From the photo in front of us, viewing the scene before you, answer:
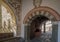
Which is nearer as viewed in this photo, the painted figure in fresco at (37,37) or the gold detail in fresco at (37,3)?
the gold detail in fresco at (37,3)

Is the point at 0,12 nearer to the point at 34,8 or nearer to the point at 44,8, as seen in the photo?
the point at 34,8

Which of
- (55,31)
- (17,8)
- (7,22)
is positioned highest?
(17,8)

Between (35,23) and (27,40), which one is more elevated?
(35,23)

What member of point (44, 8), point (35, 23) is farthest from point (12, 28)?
point (44, 8)

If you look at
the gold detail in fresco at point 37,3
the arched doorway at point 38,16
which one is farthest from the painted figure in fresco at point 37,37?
the gold detail in fresco at point 37,3

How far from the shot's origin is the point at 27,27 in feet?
19.7

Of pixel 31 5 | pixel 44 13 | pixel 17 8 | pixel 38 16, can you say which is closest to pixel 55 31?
pixel 44 13

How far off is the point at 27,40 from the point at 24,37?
0.18 m

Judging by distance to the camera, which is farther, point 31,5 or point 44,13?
point 31,5

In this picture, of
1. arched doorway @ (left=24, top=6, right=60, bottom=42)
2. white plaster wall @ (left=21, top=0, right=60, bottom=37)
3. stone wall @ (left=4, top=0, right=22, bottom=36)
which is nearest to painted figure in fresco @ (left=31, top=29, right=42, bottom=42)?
arched doorway @ (left=24, top=6, right=60, bottom=42)

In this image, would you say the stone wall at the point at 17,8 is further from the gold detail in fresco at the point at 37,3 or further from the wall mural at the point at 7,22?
the gold detail in fresco at the point at 37,3

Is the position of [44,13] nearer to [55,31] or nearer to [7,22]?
[55,31]

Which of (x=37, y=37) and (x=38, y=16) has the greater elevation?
(x=38, y=16)

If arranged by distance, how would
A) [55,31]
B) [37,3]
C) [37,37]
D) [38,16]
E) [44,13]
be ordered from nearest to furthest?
[55,31] < [44,13] < [37,3] < [38,16] < [37,37]
